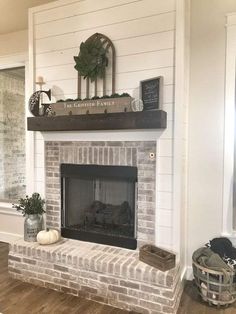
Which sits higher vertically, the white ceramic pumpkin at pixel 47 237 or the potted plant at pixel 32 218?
the potted plant at pixel 32 218

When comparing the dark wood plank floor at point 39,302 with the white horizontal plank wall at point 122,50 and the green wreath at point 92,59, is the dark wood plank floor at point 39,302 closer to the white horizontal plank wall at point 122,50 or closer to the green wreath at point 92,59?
the white horizontal plank wall at point 122,50

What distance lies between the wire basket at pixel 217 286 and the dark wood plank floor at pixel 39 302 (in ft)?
2.37

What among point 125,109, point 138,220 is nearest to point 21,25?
point 125,109

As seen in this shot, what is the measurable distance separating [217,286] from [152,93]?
5.71ft

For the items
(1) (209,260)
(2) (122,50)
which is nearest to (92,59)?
(2) (122,50)

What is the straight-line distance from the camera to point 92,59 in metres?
2.68

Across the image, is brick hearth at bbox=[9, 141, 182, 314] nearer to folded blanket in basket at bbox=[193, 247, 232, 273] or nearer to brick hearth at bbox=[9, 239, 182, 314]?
brick hearth at bbox=[9, 239, 182, 314]

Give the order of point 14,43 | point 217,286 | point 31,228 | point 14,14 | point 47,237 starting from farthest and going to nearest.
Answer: point 14,43 < point 14,14 < point 31,228 < point 47,237 < point 217,286

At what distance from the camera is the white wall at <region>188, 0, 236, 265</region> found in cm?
268

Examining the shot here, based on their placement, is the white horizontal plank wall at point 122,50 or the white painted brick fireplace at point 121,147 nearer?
the white painted brick fireplace at point 121,147

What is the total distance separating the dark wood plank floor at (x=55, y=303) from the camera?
2.31 metres

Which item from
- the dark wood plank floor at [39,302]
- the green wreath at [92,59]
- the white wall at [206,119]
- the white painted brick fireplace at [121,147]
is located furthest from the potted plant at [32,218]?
the white wall at [206,119]

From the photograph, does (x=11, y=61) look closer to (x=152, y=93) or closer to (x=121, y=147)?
(x=121, y=147)

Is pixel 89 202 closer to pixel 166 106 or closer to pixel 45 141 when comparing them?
pixel 45 141
